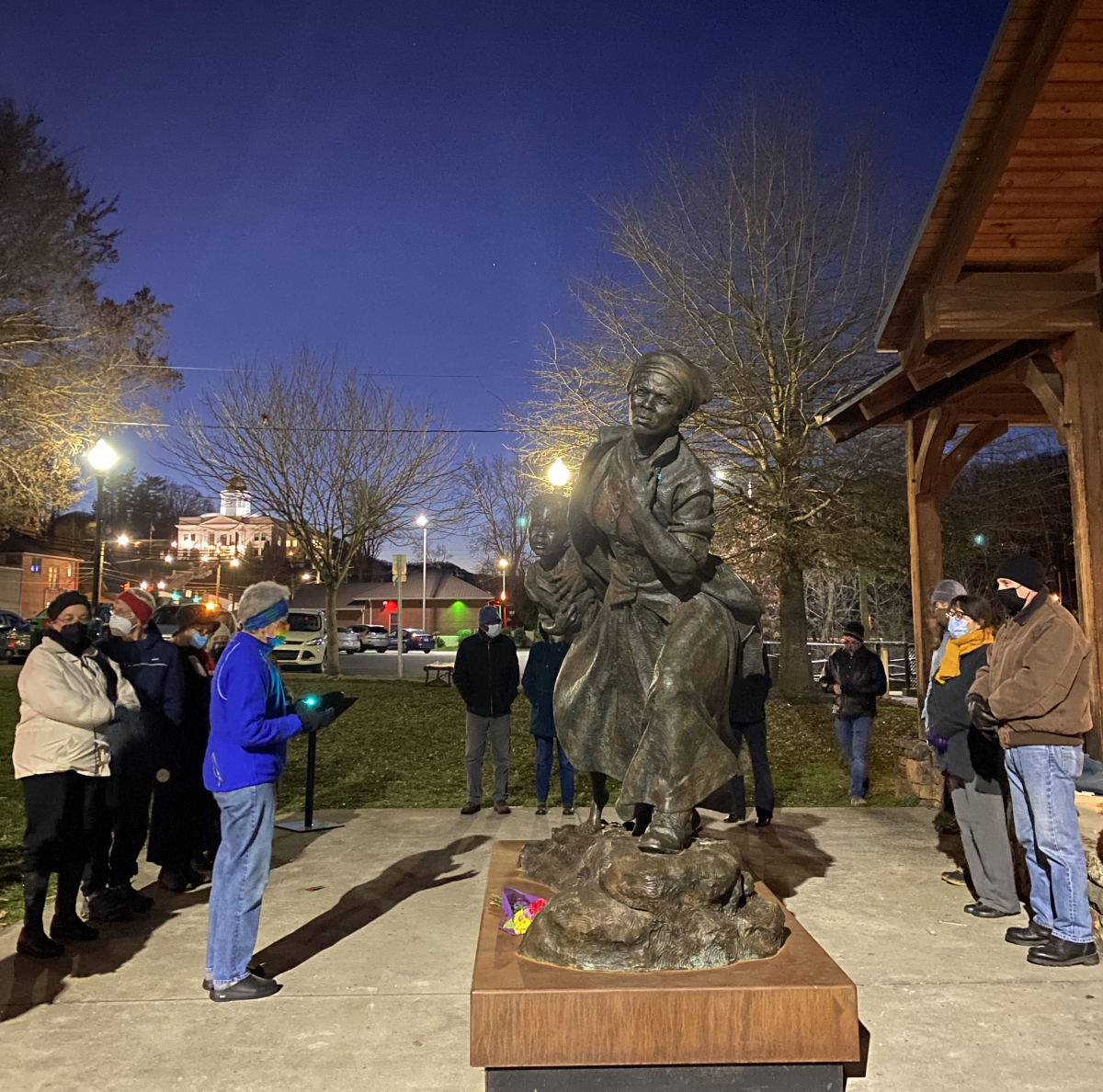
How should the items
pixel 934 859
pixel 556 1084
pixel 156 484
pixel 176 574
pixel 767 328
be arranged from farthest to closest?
pixel 156 484 < pixel 176 574 < pixel 767 328 < pixel 934 859 < pixel 556 1084

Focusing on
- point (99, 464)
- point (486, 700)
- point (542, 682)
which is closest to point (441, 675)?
point (99, 464)

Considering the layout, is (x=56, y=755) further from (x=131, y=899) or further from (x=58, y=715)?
(x=131, y=899)

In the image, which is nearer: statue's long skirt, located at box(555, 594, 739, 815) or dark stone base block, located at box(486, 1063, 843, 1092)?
dark stone base block, located at box(486, 1063, 843, 1092)

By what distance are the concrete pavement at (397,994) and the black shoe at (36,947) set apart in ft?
0.21

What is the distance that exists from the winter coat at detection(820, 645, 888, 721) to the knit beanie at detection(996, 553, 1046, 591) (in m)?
3.95

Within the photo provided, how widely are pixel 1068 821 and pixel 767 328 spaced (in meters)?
14.6

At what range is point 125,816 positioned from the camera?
5.68 meters

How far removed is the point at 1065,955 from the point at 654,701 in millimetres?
2472

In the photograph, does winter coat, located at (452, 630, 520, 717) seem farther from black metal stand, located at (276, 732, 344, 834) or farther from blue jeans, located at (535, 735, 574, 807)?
black metal stand, located at (276, 732, 344, 834)

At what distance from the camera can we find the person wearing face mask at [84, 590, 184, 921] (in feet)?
18.2

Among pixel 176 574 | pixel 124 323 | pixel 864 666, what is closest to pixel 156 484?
pixel 176 574

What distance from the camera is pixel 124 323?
817 inches

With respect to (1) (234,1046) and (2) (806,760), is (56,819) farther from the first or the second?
(2) (806,760)

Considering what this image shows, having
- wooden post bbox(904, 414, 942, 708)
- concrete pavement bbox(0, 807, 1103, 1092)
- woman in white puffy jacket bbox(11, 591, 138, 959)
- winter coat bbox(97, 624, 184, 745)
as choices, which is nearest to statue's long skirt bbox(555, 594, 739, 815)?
concrete pavement bbox(0, 807, 1103, 1092)
